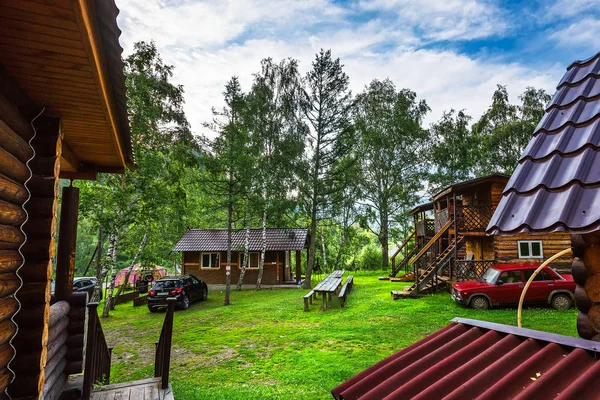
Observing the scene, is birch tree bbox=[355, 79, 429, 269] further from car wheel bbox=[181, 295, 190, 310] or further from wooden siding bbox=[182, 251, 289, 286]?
car wheel bbox=[181, 295, 190, 310]

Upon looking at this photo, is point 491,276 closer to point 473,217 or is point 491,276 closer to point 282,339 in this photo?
point 473,217

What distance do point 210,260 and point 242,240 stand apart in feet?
A: 9.22

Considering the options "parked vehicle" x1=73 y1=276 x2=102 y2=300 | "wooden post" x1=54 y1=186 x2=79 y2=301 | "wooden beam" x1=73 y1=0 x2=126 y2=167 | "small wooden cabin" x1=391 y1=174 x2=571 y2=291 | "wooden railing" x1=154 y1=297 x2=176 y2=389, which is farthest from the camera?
"parked vehicle" x1=73 y1=276 x2=102 y2=300

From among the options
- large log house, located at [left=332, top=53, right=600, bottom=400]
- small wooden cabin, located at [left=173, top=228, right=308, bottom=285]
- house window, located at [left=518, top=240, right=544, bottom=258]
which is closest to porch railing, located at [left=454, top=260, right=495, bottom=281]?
house window, located at [left=518, top=240, right=544, bottom=258]

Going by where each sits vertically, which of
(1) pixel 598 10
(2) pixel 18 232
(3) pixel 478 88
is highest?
(3) pixel 478 88

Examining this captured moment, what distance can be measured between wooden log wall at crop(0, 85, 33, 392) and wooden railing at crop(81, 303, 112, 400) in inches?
81.9

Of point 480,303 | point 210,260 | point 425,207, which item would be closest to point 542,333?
point 480,303

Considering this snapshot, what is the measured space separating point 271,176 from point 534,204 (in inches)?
707

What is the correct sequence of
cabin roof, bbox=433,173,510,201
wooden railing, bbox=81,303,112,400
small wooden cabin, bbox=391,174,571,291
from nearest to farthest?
wooden railing, bbox=81,303,112,400 < small wooden cabin, bbox=391,174,571,291 < cabin roof, bbox=433,173,510,201

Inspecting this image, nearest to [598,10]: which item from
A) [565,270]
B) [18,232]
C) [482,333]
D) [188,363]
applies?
[482,333]

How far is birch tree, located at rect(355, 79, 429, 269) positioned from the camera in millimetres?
26078

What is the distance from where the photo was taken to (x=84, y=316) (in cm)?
474

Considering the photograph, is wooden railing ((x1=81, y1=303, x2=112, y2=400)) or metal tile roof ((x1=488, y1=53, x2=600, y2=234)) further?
wooden railing ((x1=81, y1=303, x2=112, y2=400))

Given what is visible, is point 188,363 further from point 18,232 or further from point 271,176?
point 271,176
